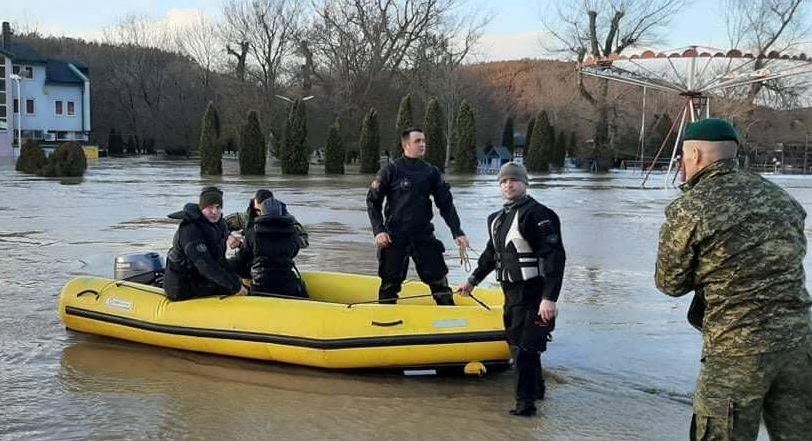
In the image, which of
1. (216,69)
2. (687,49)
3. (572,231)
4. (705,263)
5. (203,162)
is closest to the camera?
(705,263)

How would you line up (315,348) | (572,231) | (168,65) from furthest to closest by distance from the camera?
(168,65) → (572,231) → (315,348)

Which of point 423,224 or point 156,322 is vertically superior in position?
point 423,224

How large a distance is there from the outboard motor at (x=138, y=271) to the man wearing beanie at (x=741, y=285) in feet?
18.4

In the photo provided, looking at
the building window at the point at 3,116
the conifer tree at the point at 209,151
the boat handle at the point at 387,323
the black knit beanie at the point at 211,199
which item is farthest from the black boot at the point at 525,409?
the building window at the point at 3,116

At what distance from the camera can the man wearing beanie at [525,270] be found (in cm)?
493

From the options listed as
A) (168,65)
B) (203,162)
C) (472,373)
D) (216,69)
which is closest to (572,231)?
(472,373)

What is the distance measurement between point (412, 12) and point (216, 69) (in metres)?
25.0

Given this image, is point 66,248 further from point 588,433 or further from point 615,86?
point 615,86

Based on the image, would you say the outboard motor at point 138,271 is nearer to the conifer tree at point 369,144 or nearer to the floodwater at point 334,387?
the floodwater at point 334,387

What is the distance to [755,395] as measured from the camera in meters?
3.12

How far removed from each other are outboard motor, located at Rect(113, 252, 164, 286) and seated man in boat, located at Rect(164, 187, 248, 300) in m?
1.16

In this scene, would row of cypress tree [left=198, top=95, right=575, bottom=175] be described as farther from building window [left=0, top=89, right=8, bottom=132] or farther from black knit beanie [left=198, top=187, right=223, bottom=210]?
black knit beanie [left=198, top=187, right=223, bottom=210]

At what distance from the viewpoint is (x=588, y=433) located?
16.2 ft

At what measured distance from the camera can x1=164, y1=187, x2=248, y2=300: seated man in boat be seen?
6.38 m
